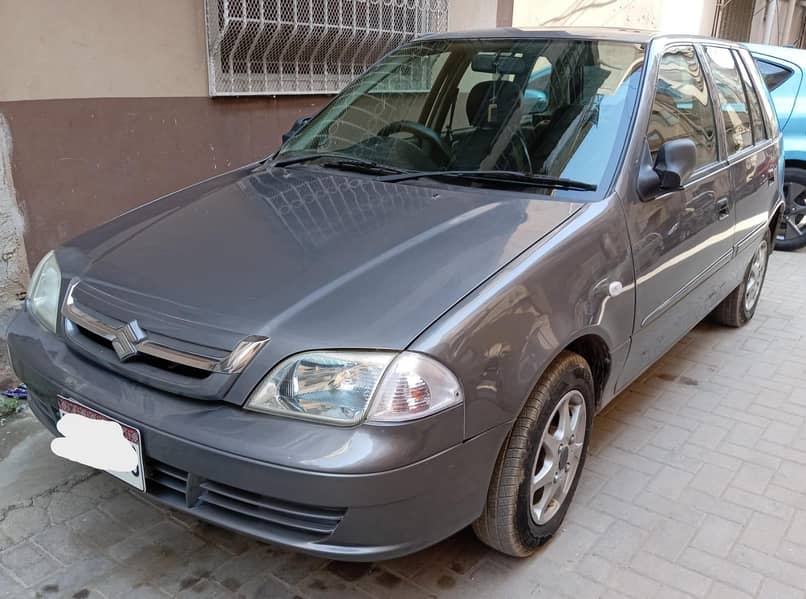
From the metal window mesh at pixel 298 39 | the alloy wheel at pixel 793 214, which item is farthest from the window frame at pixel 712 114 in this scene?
the alloy wheel at pixel 793 214

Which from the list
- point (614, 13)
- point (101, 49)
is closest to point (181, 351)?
point (101, 49)

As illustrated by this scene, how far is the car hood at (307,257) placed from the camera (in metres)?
1.98

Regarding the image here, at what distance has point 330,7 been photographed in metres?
5.68

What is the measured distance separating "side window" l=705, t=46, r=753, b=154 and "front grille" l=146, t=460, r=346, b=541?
293 cm

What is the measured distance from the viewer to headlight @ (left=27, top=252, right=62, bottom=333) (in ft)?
7.93

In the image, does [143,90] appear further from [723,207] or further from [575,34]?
[723,207]

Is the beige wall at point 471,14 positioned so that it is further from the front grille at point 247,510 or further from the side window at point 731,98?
the front grille at point 247,510

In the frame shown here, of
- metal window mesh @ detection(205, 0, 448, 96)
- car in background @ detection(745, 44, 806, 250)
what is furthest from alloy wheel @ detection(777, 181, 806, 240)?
metal window mesh @ detection(205, 0, 448, 96)

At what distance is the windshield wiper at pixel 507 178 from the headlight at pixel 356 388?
108cm

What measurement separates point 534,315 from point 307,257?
0.73m

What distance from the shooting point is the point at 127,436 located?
2049mm

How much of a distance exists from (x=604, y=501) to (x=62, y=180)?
350 centimetres

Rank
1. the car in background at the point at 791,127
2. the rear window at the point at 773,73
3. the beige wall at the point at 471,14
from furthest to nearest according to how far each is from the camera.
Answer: the beige wall at the point at 471,14, the rear window at the point at 773,73, the car in background at the point at 791,127

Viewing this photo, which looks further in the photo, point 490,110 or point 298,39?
point 298,39
